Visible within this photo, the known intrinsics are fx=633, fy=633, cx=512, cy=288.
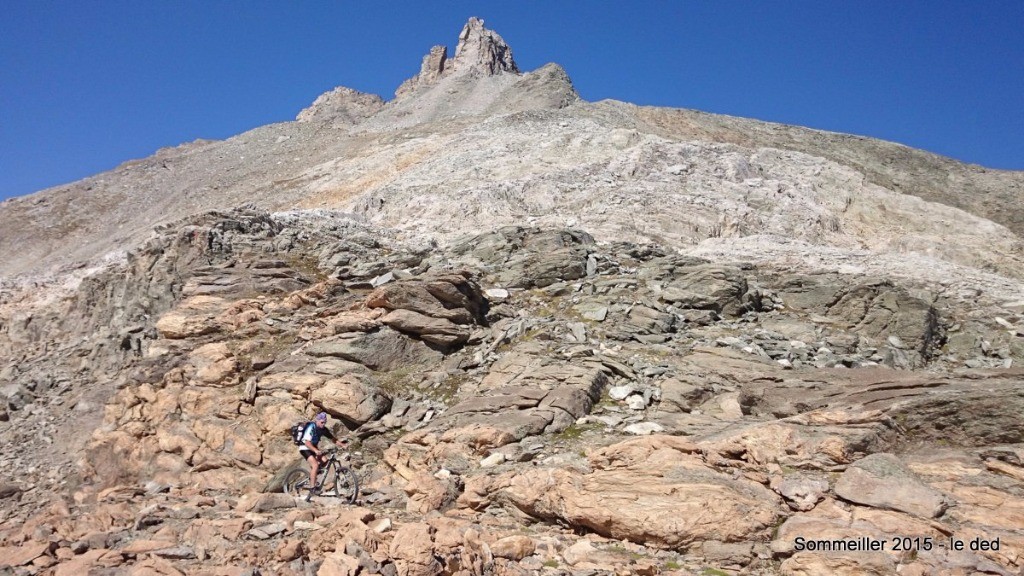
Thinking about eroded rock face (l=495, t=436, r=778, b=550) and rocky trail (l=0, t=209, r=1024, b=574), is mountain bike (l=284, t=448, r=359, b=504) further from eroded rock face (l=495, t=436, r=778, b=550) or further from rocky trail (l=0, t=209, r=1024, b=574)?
eroded rock face (l=495, t=436, r=778, b=550)

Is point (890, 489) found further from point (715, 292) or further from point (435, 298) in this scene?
point (435, 298)

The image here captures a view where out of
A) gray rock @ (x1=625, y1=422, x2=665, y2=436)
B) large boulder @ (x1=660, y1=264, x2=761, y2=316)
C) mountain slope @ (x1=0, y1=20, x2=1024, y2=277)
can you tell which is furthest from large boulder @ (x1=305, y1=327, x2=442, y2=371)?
mountain slope @ (x1=0, y1=20, x2=1024, y2=277)

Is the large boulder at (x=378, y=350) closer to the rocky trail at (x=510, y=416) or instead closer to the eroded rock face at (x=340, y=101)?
the rocky trail at (x=510, y=416)

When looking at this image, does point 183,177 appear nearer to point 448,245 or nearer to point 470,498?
point 448,245

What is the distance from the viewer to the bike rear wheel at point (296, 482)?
1097 cm

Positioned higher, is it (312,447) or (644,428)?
(644,428)

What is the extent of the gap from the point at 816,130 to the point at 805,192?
19698mm

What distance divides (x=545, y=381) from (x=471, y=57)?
87.4m

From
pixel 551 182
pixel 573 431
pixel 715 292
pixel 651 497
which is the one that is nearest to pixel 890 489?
pixel 651 497

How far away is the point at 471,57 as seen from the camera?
9212 centimetres

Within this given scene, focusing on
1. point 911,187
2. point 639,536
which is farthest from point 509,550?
point 911,187

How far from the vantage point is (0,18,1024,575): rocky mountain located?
25.6ft

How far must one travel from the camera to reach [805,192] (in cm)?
3000

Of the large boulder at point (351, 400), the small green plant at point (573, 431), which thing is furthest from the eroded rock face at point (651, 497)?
the large boulder at point (351, 400)
